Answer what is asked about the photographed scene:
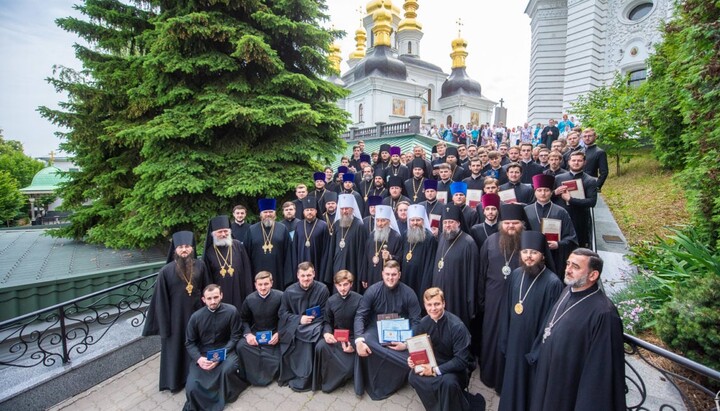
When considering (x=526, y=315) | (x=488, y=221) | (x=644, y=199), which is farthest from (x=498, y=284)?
(x=644, y=199)

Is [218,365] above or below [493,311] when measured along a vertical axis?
below

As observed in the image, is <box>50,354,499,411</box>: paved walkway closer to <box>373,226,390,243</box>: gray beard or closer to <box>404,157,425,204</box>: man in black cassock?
<box>373,226,390,243</box>: gray beard

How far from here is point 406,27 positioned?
1902 inches

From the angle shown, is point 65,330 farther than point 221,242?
No

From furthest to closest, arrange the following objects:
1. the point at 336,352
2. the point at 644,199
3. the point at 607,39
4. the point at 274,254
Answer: the point at 607,39 → the point at 644,199 → the point at 274,254 → the point at 336,352

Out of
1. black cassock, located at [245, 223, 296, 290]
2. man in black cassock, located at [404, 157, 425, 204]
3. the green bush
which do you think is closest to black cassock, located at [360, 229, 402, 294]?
black cassock, located at [245, 223, 296, 290]

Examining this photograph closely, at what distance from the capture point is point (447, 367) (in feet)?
13.7

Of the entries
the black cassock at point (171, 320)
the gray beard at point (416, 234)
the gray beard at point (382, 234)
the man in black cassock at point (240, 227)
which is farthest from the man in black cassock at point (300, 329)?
the man in black cassock at point (240, 227)

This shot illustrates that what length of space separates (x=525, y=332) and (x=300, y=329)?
3118 mm

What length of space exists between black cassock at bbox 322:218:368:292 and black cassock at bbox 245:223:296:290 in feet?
2.81

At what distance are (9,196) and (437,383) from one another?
33816 millimetres

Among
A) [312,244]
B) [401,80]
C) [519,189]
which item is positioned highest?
[401,80]

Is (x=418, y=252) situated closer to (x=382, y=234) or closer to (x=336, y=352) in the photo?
(x=382, y=234)

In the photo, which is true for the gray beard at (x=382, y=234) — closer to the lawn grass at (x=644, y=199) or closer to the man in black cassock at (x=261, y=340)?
the man in black cassock at (x=261, y=340)
